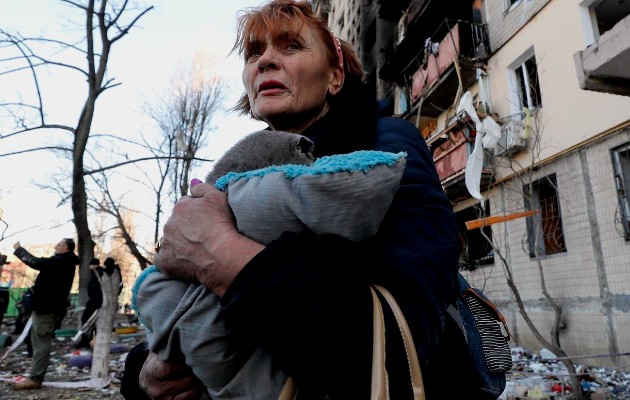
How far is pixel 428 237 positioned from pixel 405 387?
0.28 metres

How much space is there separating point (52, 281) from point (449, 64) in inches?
438

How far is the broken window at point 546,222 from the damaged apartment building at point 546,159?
0.02 meters

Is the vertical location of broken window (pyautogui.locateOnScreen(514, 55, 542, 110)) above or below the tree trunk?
above

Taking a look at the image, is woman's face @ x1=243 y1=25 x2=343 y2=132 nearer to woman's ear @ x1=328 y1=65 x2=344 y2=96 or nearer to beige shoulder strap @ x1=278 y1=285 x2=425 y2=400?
woman's ear @ x1=328 y1=65 x2=344 y2=96

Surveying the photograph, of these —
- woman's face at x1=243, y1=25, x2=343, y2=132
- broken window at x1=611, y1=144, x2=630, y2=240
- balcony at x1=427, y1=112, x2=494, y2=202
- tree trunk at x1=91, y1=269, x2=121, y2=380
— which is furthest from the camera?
balcony at x1=427, y1=112, x2=494, y2=202

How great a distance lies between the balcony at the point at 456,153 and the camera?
10312 mm

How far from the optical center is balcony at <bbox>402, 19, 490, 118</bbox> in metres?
11.2

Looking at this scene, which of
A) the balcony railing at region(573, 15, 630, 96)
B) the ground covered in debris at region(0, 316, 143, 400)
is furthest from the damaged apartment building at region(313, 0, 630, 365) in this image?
the ground covered in debris at region(0, 316, 143, 400)

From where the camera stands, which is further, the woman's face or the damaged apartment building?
the damaged apartment building

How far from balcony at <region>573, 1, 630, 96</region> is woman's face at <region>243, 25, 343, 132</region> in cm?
327

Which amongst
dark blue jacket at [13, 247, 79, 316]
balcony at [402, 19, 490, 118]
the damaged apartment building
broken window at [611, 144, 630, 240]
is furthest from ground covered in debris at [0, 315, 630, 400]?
balcony at [402, 19, 490, 118]

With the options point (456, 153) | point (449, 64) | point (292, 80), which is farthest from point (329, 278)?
point (449, 64)

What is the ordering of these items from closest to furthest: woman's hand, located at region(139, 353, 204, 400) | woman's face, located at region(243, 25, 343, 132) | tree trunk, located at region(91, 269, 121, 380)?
woman's hand, located at region(139, 353, 204, 400), woman's face, located at region(243, 25, 343, 132), tree trunk, located at region(91, 269, 121, 380)

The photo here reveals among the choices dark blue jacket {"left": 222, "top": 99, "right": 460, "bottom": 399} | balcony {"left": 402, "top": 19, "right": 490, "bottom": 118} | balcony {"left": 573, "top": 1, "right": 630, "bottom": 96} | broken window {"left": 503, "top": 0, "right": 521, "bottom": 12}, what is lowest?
dark blue jacket {"left": 222, "top": 99, "right": 460, "bottom": 399}
